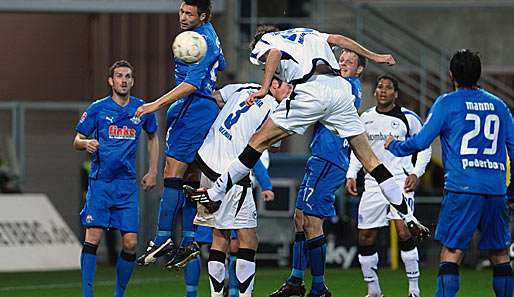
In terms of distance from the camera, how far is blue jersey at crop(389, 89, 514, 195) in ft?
36.3

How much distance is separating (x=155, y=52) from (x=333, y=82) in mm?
14716

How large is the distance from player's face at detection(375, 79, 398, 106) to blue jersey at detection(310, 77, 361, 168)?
52 cm

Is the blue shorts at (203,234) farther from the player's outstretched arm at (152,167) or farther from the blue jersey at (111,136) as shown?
the blue jersey at (111,136)

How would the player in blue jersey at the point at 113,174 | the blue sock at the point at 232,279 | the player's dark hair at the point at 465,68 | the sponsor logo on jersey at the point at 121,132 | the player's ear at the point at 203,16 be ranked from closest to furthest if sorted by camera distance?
the player's dark hair at the point at 465,68, the player's ear at the point at 203,16, the player in blue jersey at the point at 113,174, the sponsor logo on jersey at the point at 121,132, the blue sock at the point at 232,279

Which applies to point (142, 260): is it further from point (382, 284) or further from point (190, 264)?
point (382, 284)

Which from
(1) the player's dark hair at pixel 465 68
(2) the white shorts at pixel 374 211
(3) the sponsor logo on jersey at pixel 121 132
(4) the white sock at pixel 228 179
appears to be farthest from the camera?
(2) the white shorts at pixel 374 211

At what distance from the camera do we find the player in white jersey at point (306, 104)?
1202cm

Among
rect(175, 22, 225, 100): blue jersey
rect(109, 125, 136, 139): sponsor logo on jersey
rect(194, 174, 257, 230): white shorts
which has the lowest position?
rect(194, 174, 257, 230): white shorts

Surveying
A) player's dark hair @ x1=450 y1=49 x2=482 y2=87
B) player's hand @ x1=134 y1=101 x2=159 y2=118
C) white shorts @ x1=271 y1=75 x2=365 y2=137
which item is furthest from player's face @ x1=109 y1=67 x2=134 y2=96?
player's dark hair @ x1=450 y1=49 x2=482 y2=87

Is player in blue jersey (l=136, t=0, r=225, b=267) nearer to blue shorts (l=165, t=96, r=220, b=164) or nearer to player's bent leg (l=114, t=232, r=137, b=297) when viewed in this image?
blue shorts (l=165, t=96, r=220, b=164)

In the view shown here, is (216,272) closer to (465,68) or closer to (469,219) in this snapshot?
(469,219)

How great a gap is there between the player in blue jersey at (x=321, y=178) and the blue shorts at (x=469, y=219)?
2.87m

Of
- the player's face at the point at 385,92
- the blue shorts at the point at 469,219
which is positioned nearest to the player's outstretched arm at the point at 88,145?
the player's face at the point at 385,92

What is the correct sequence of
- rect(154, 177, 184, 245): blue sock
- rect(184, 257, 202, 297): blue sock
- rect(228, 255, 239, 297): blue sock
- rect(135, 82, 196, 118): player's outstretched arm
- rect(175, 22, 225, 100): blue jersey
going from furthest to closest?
rect(228, 255, 239, 297): blue sock, rect(184, 257, 202, 297): blue sock, rect(154, 177, 184, 245): blue sock, rect(175, 22, 225, 100): blue jersey, rect(135, 82, 196, 118): player's outstretched arm
